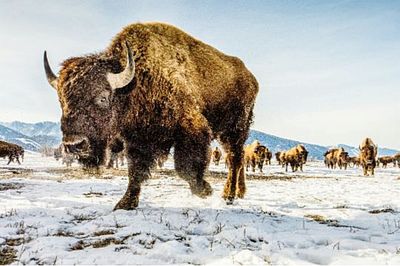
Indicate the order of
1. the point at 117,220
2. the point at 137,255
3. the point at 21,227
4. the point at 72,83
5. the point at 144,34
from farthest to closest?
the point at 144,34 < the point at 72,83 < the point at 117,220 < the point at 21,227 < the point at 137,255

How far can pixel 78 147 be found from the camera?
4.73 metres

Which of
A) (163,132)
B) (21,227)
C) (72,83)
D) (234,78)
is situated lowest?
(21,227)

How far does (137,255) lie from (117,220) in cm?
148

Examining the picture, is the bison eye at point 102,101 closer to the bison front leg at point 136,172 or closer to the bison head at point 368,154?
the bison front leg at point 136,172

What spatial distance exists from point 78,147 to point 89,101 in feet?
2.06

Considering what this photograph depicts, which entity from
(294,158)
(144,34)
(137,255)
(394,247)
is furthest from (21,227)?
(294,158)

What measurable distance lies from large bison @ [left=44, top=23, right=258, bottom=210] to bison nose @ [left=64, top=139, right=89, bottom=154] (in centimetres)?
1

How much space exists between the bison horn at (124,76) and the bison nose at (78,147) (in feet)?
2.83

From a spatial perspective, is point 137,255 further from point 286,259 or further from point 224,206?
point 224,206

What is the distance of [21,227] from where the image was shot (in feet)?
13.7

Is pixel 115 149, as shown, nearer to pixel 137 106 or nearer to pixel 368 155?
pixel 137 106

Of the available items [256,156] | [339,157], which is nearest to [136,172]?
[256,156]

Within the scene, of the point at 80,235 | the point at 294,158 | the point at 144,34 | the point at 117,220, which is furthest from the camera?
the point at 294,158

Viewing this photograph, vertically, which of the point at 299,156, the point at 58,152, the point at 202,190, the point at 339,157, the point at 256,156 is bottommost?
the point at 202,190
